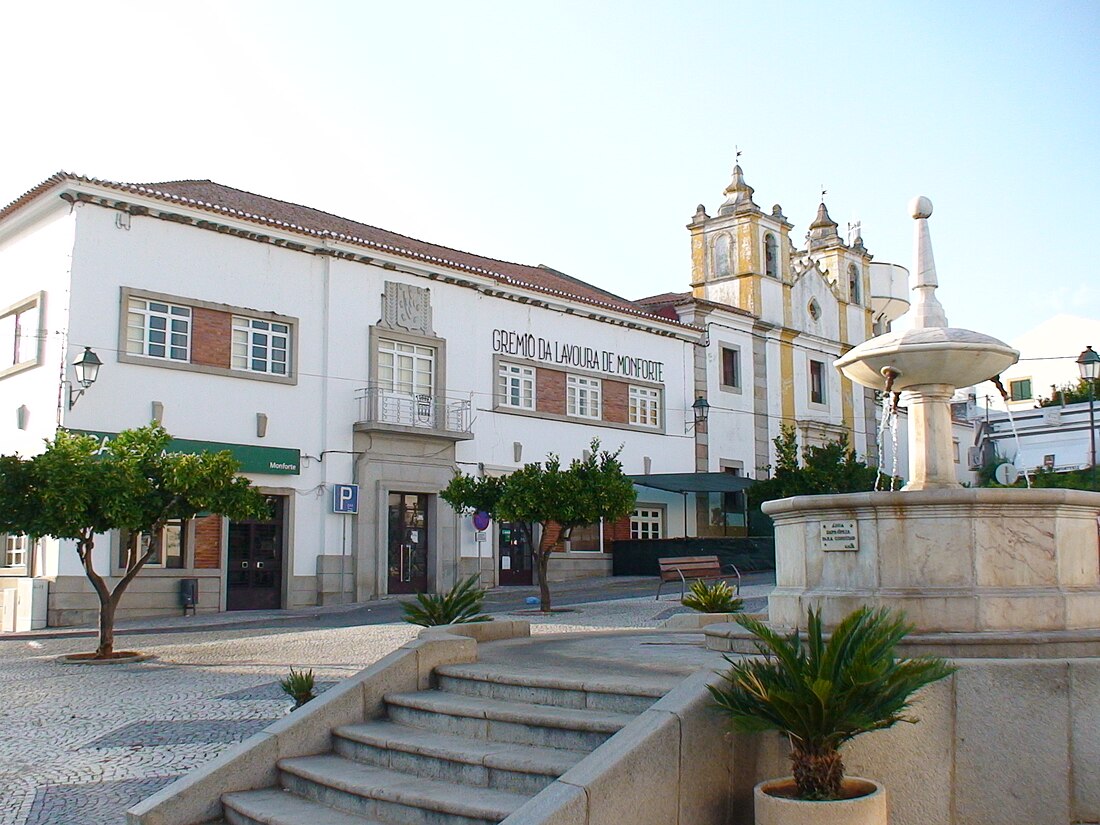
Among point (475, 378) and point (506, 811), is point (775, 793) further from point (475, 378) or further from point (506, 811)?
point (475, 378)

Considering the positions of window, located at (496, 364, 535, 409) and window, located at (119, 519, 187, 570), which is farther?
window, located at (496, 364, 535, 409)

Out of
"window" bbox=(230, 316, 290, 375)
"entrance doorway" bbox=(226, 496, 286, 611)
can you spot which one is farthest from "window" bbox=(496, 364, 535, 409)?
"entrance doorway" bbox=(226, 496, 286, 611)

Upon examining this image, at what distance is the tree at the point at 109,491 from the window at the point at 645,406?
1860 cm

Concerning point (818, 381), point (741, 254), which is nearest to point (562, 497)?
point (741, 254)

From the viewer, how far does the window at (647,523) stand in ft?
110

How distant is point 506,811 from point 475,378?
2355 cm

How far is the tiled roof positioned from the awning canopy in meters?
5.02

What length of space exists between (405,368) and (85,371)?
8528 mm

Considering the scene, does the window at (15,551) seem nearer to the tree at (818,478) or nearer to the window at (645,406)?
the window at (645,406)

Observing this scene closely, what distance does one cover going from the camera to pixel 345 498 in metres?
25.6

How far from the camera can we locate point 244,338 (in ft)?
80.8

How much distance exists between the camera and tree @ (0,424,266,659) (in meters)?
15.6

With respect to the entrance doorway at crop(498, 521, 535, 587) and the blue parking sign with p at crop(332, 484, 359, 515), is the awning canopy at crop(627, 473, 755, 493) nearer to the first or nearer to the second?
the entrance doorway at crop(498, 521, 535, 587)

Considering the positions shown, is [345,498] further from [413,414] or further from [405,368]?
[405,368]
